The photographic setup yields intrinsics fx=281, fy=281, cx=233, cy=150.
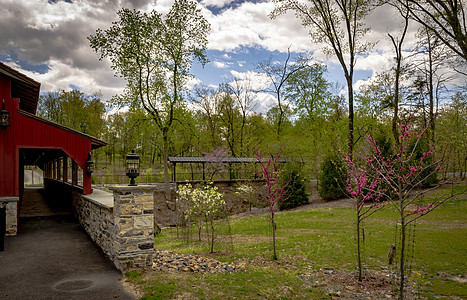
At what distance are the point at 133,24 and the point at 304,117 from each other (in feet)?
52.8

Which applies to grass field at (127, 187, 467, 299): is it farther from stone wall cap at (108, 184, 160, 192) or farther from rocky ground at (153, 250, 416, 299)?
stone wall cap at (108, 184, 160, 192)

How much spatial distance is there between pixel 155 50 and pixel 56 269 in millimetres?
18560

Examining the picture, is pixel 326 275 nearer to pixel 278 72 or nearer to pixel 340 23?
pixel 340 23

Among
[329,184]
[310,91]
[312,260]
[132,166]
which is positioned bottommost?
[312,260]

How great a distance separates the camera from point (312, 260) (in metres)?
6.77

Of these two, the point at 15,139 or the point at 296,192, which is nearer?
the point at 15,139

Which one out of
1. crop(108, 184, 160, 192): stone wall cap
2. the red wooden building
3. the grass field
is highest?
the red wooden building

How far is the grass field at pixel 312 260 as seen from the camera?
16.1 ft

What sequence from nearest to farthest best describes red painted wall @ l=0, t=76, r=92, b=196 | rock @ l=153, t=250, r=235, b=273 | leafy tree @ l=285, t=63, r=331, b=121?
rock @ l=153, t=250, r=235, b=273 → red painted wall @ l=0, t=76, r=92, b=196 → leafy tree @ l=285, t=63, r=331, b=121

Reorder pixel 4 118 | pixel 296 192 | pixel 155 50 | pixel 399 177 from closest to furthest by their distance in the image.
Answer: pixel 399 177 < pixel 4 118 < pixel 296 192 < pixel 155 50

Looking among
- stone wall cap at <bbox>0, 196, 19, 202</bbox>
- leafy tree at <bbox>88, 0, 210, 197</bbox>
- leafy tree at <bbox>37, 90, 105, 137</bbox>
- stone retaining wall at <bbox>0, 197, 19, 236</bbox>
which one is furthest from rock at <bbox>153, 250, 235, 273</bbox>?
leafy tree at <bbox>37, 90, 105, 137</bbox>

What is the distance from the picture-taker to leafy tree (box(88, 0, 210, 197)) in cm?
1992

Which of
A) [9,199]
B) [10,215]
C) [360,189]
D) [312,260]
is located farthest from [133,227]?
[9,199]

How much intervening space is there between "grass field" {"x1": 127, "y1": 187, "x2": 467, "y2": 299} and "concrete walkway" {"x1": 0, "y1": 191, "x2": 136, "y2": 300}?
1.95 feet
